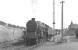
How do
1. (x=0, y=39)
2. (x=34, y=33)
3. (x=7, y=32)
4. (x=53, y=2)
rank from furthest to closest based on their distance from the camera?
(x=53, y=2) → (x=7, y=32) → (x=0, y=39) → (x=34, y=33)

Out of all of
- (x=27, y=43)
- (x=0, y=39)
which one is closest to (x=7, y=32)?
(x=0, y=39)

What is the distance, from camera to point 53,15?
2450 cm

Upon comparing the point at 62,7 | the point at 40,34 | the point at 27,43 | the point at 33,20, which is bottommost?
the point at 27,43

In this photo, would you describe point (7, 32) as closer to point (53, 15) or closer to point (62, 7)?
point (53, 15)

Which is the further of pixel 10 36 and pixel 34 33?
pixel 10 36

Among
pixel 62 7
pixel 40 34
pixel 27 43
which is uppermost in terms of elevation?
pixel 62 7

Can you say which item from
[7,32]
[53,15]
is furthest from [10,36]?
[53,15]

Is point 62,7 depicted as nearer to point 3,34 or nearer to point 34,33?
Result: point 34,33

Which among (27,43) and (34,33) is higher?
(34,33)

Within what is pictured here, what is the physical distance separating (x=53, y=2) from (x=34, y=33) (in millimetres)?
9325

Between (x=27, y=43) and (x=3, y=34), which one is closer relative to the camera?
(x=27, y=43)

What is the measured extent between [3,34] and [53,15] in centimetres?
1016

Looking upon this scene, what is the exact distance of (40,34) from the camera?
752 inches

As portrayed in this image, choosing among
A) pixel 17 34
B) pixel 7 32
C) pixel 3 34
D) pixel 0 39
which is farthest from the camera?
pixel 17 34
